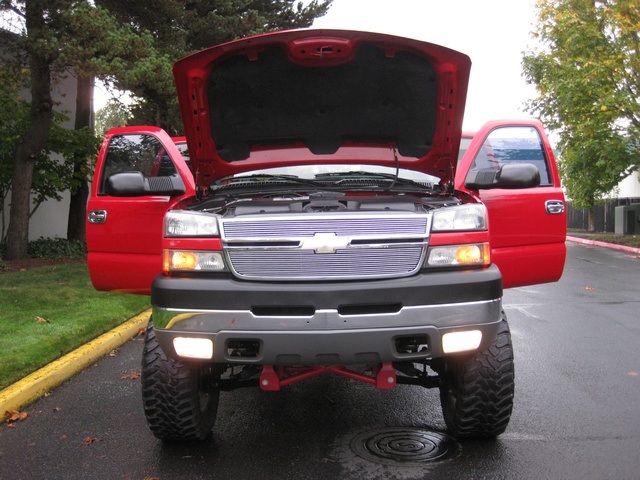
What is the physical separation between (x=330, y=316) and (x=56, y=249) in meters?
13.5

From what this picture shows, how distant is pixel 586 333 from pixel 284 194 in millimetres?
4766

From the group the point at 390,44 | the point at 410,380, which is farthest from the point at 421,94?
the point at 410,380

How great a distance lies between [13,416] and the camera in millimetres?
4602

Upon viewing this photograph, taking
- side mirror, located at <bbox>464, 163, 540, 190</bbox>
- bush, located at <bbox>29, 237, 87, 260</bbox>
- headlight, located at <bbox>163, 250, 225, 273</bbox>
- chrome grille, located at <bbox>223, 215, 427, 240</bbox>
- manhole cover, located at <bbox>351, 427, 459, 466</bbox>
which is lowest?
manhole cover, located at <bbox>351, 427, 459, 466</bbox>

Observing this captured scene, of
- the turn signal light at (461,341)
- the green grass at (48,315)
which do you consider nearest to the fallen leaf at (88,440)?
the green grass at (48,315)

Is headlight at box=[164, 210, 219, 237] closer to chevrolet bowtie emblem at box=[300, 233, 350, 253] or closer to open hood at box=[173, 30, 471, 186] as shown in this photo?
chevrolet bowtie emblem at box=[300, 233, 350, 253]

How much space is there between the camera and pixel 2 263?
12.4 metres

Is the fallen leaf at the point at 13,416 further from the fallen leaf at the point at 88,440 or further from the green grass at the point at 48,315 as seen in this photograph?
the fallen leaf at the point at 88,440

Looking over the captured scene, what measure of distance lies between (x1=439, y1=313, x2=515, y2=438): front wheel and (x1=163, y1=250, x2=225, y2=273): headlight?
1393 mm

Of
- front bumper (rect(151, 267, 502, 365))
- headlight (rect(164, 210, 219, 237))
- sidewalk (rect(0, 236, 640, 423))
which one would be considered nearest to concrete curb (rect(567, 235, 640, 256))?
sidewalk (rect(0, 236, 640, 423))

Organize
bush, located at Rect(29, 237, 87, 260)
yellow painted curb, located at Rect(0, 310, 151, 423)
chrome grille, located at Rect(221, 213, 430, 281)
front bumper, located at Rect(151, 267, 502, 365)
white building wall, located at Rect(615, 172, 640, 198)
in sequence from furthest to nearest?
white building wall, located at Rect(615, 172, 640, 198), bush, located at Rect(29, 237, 87, 260), yellow painted curb, located at Rect(0, 310, 151, 423), chrome grille, located at Rect(221, 213, 430, 281), front bumper, located at Rect(151, 267, 502, 365)

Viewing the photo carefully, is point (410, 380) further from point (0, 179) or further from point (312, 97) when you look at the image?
point (0, 179)

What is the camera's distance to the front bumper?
10.7 ft

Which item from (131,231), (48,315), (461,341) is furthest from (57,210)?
(461,341)
